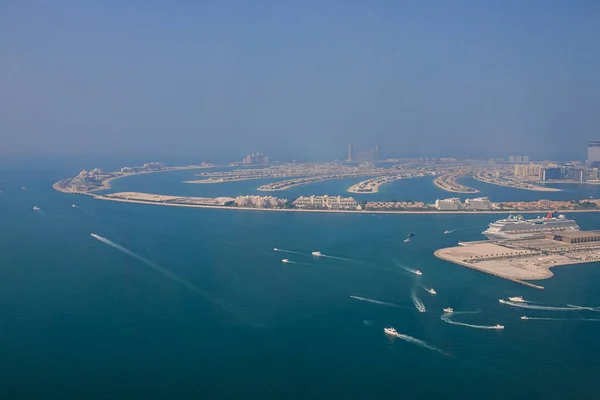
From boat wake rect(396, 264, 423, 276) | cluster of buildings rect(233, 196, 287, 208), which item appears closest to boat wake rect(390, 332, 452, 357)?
boat wake rect(396, 264, 423, 276)

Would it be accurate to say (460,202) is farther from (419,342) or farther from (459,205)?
(419,342)

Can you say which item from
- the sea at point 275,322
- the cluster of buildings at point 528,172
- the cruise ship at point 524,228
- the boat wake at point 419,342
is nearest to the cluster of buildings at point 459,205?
the cruise ship at point 524,228

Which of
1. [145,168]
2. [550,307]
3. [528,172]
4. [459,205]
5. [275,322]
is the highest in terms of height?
[145,168]

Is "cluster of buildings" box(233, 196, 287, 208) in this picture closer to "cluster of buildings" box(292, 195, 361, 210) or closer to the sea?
Result: "cluster of buildings" box(292, 195, 361, 210)

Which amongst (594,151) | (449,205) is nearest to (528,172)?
(594,151)

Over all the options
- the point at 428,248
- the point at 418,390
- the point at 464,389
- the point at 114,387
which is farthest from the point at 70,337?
the point at 428,248

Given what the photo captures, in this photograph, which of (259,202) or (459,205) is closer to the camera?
(459,205)
